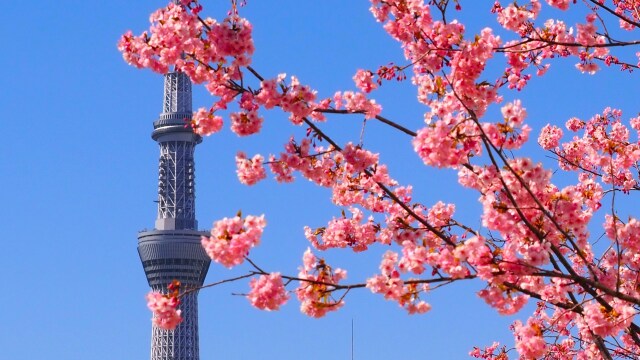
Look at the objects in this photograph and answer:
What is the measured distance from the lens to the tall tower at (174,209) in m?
119

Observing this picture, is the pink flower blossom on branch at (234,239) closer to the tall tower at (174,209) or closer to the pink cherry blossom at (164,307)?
the pink cherry blossom at (164,307)

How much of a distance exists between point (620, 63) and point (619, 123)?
2216mm

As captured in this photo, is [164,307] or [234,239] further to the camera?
[164,307]

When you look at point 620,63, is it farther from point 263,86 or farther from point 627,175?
point 263,86

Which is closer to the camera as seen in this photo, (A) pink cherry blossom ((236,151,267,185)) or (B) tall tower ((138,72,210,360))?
(A) pink cherry blossom ((236,151,267,185))

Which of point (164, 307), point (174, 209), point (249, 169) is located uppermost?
point (174, 209)

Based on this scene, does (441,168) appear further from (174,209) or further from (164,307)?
(174,209)

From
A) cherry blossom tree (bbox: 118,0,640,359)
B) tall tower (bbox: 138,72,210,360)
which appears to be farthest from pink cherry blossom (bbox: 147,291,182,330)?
tall tower (bbox: 138,72,210,360)

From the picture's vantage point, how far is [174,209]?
4727 inches

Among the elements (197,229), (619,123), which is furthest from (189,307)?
(619,123)

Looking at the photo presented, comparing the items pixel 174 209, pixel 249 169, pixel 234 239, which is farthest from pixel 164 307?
pixel 174 209

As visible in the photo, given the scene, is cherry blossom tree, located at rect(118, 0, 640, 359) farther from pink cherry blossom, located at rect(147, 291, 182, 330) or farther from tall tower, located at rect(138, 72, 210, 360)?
tall tower, located at rect(138, 72, 210, 360)

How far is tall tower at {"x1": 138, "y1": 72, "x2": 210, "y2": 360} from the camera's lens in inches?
4678

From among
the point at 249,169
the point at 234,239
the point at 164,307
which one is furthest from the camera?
the point at 249,169
